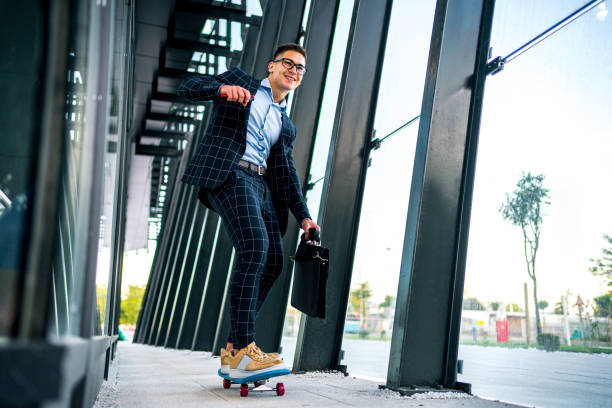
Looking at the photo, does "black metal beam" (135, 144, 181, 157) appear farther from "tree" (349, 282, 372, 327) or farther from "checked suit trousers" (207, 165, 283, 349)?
"checked suit trousers" (207, 165, 283, 349)

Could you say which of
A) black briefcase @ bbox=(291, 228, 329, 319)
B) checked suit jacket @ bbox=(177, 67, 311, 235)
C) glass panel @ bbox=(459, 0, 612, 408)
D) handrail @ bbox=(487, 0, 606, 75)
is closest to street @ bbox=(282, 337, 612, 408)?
glass panel @ bbox=(459, 0, 612, 408)

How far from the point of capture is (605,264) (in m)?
1.77

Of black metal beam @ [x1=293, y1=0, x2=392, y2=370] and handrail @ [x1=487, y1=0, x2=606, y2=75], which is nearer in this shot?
handrail @ [x1=487, y1=0, x2=606, y2=75]

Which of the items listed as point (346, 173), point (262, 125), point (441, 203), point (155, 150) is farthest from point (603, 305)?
point (155, 150)

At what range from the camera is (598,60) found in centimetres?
195

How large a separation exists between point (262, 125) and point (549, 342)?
4.99 feet

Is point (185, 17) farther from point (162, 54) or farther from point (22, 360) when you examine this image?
point (22, 360)

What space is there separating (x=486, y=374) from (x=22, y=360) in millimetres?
2081

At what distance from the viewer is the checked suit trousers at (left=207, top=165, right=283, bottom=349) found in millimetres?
2098

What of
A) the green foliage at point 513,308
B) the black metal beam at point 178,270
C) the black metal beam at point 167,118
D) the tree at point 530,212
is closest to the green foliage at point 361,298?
the green foliage at point 513,308

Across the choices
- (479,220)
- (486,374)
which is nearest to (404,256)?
(479,220)

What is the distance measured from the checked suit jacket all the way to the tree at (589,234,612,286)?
1.23 meters

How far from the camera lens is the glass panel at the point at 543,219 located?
184 cm

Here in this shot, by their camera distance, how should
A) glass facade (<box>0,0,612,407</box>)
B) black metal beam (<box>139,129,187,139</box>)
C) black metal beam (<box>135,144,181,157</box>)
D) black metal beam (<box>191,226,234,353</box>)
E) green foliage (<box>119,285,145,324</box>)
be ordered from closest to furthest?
glass facade (<box>0,0,612,407</box>), black metal beam (<box>191,226,234,353</box>), black metal beam (<box>139,129,187,139</box>), black metal beam (<box>135,144,181,157</box>), green foliage (<box>119,285,145,324</box>)
